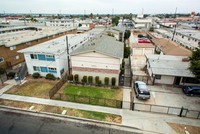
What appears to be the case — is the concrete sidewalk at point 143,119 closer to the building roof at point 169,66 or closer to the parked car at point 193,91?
the parked car at point 193,91

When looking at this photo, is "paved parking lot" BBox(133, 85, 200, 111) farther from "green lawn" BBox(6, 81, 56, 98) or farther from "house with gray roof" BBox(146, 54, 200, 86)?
"green lawn" BBox(6, 81, 56, 98)

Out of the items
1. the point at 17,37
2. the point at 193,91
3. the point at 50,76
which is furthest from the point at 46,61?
the point at 193,91

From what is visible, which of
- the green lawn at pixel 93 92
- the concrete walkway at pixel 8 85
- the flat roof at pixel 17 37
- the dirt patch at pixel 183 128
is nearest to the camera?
the dirt patch at pixel 183 128

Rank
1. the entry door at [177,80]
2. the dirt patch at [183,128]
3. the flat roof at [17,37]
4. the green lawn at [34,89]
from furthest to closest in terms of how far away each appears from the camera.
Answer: the flat roof at [17,37] → the entry door at [177,80] → the green lawn at [34,89] → the dirt patch at [183,128]

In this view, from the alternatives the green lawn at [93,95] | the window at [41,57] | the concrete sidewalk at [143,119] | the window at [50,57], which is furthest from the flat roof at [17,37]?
the concrete sidewalk at [143,119]

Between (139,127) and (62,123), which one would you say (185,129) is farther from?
(62,123)
